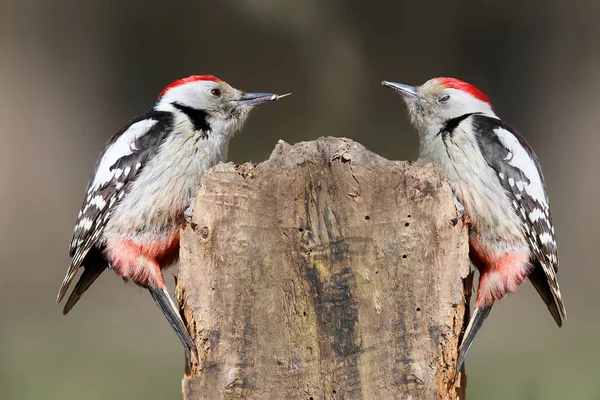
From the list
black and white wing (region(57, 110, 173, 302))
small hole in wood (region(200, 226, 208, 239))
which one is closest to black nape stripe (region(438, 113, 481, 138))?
black and white wing (region(57, 110, 173, 302))

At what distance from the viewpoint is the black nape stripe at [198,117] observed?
2.63 m

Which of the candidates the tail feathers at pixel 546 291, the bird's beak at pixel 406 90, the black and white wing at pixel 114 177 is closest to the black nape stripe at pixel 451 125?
the bird's beak at pixel 406 90

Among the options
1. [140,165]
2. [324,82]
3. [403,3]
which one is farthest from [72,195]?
[140,165]

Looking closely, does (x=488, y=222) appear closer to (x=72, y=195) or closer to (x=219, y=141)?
(x=219, y=141)

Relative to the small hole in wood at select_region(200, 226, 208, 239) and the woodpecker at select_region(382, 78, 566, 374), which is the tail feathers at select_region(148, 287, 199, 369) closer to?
the small hole in wood at select_region(200, 226, 208, 239)

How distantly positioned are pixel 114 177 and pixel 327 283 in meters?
1.05

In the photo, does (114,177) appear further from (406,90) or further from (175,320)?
(406,90)

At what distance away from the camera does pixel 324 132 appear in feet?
18.6

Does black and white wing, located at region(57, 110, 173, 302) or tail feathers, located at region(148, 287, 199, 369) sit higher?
black and white wing, located at region(57, 110, 173, 302)

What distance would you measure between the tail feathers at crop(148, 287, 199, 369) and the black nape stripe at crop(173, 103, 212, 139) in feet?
1.68

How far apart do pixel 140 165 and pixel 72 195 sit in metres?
3.14

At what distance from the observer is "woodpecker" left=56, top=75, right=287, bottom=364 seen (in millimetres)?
2484

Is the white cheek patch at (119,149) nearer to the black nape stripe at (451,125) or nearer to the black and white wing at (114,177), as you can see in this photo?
the black and white wing at (114,177)

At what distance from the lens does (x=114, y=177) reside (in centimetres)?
260
